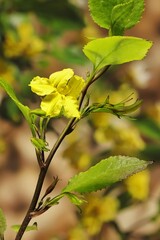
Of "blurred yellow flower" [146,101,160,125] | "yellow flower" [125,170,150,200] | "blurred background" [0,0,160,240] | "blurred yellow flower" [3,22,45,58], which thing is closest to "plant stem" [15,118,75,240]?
"blurred background" [0,0,160,240]

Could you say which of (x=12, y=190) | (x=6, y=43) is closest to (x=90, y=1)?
(x=6, y=43)

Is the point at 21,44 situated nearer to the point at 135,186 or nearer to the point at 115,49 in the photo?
the point at 135,186

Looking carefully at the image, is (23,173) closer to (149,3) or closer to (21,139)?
(21,139)

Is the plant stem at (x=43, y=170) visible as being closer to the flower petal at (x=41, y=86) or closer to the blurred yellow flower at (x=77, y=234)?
the flower petal at (x=41, y=86)

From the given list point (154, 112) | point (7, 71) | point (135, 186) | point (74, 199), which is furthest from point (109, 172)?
point (154, 112)

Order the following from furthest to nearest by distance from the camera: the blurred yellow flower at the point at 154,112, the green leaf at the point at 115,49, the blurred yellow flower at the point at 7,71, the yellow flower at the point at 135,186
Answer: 1. the blurred yellow flower at the point at 154,112
2. the yellow flower at the point at 135,186
3. the blurred yellow flower at the point at 7,71
4. the green leaf at the point at 115,49

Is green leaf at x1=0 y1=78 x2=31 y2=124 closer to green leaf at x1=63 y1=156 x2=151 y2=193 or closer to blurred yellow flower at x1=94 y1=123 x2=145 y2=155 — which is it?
green leaf at x1=63 y1=156 x2=151 y2=193

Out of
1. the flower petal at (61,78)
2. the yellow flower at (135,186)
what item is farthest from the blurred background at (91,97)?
the flower petal at (61,78)
